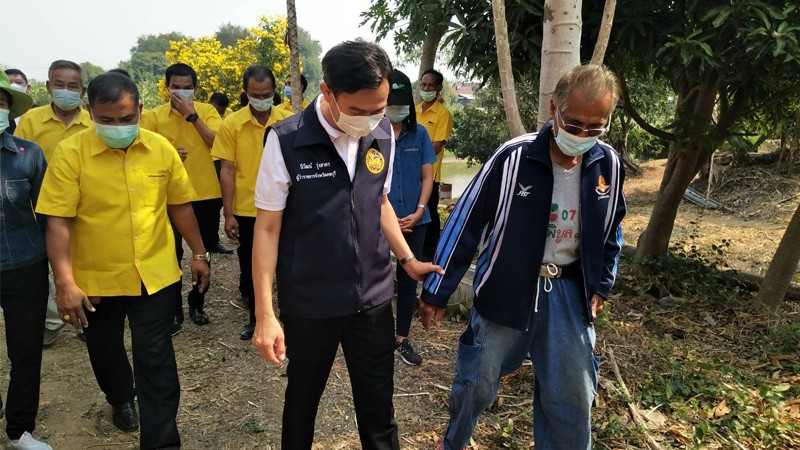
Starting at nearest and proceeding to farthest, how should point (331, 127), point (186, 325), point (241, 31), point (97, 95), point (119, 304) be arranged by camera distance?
point (331, 127) < point (97, 95) < point (119, 304) < point (186, 325) < point (241, 31)

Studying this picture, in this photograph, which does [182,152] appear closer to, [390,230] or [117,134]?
[117,134]

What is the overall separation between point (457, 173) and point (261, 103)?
20852mm

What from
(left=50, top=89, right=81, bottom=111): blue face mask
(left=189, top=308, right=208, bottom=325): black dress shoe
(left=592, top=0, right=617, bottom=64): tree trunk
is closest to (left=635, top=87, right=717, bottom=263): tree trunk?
(left=592, top=0, right=617, bottom=64): tree trunk

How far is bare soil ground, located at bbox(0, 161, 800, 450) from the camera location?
2820 millimetres

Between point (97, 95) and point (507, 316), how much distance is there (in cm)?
205

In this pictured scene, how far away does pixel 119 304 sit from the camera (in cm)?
271

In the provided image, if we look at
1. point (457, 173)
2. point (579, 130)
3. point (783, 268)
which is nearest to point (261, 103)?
point (579, 130)

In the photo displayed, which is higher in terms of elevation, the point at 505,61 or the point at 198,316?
the point at 505,61

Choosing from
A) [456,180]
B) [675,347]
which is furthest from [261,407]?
[456,180]

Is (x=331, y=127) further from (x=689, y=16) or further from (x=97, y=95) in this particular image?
(x=689, y=16)

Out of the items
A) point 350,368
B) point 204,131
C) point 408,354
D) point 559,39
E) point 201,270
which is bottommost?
point 408,354

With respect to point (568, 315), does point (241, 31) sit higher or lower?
higher

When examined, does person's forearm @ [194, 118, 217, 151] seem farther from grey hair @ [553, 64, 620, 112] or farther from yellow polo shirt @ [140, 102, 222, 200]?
grey hair @ [553, 64, 620, 112]

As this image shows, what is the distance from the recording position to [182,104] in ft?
13.5
